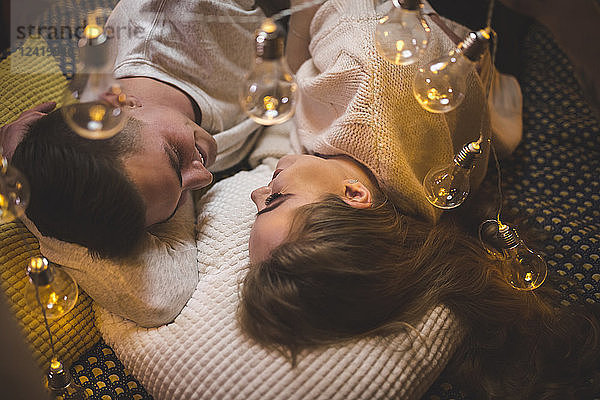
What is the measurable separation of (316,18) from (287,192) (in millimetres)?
634

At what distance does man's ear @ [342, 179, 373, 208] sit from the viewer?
132 cm

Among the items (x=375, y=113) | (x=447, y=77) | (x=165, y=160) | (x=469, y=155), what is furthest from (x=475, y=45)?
(x=165, y=160)

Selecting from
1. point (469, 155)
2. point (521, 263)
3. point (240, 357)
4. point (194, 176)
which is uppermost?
point (469, 155)

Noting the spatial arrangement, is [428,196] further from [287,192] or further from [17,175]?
[17,175]

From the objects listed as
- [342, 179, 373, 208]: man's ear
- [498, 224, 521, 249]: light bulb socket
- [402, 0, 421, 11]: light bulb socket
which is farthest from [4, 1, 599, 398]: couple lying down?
[402, 0, 421, 11]: light bulb socket

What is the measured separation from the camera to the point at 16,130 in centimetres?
127

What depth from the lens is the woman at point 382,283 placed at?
1152 millimetres

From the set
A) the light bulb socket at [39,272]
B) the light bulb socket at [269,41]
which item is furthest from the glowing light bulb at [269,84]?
the light bulb socket at [39,272]

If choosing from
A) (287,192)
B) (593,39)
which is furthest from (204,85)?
(593,39)

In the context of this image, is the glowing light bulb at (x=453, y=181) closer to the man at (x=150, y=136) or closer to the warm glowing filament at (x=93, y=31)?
the man at (x=150, y=136)

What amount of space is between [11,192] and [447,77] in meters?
0.81

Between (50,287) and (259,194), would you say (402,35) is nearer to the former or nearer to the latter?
(259,194)

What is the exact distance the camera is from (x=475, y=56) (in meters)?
1.09

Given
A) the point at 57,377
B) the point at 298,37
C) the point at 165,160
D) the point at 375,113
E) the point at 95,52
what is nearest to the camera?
the point at 95,52
